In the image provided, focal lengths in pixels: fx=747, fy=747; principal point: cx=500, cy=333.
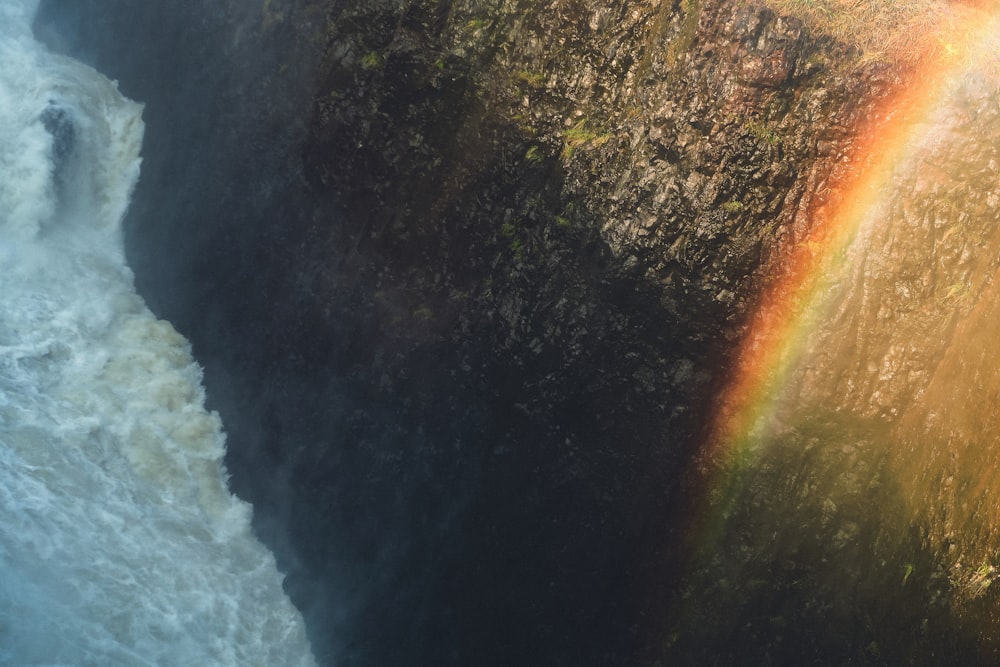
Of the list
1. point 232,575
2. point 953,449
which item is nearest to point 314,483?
point 232,575

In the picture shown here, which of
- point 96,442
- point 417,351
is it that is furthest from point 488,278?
point 96,442

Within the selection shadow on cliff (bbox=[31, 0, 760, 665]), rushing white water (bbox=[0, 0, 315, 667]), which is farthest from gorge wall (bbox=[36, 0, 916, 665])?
rushing white water (bbox=[0, 0, 315, 667])

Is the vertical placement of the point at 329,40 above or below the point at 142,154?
above

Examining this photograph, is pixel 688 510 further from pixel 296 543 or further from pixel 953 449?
pixel 296 543

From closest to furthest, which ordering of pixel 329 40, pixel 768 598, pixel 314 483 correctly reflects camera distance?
pixel 768 598 < pixel 329 40 < pixel 314 483

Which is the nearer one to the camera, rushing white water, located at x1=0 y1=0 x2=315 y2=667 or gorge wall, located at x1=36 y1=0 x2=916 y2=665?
gorge wall, located at x1=36 y1=0 x2=916 y2=665

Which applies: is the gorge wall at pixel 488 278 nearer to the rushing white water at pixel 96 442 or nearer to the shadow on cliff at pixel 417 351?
the shadow on cliff at pixel 417 351

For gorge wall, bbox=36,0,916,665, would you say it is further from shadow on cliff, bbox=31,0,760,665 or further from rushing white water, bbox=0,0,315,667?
rushing white water, bbox=0,0,315,667
